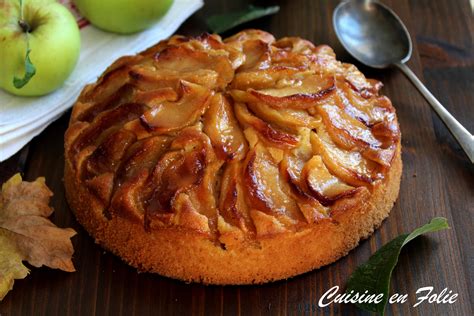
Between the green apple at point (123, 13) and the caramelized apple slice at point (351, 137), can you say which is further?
the green apple at point (123, 13)

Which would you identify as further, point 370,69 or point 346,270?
point 370,69

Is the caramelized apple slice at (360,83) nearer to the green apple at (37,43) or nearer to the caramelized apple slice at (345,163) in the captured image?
the caramelized apple slice at (345,163)

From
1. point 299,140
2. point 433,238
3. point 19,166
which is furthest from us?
point 19,166

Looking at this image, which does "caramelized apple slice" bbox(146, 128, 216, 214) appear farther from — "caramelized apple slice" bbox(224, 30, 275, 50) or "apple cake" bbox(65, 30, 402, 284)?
"caramelized apple slice" bbox(224, 30, 275, 50)

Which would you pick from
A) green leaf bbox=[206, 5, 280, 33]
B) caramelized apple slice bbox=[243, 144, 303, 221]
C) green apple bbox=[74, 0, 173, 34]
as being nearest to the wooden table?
caramelized apple slice bbox=[243, 144, 303, 221]

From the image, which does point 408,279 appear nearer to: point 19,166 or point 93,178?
point 93,178

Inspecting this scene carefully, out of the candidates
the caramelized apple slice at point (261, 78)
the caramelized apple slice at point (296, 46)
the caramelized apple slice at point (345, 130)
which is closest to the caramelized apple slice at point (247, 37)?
the caramelized apple slice at point (296, 46)

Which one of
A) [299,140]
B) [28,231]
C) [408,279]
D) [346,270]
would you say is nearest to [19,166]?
[28,231]

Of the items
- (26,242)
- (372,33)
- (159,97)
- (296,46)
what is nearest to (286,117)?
(159,97)
